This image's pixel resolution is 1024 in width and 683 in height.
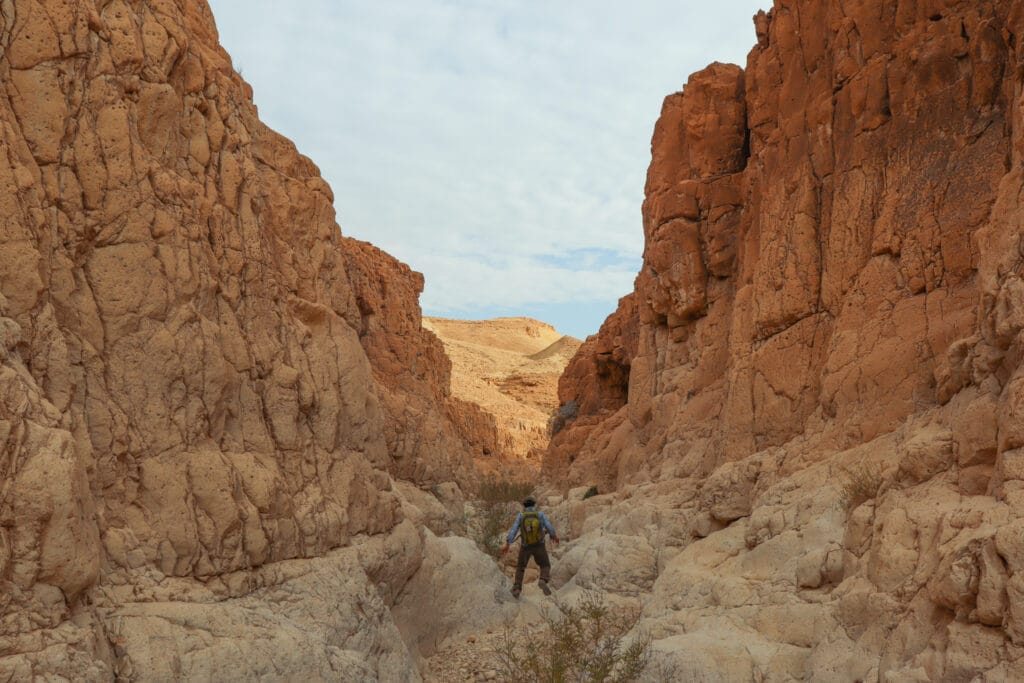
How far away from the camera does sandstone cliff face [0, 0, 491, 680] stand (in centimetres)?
489

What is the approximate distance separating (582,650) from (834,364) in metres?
5.22

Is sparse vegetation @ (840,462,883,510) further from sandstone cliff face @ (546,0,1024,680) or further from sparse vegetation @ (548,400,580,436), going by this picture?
sparse vegetation @ (548,400,580,436)

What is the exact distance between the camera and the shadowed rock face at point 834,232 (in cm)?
909

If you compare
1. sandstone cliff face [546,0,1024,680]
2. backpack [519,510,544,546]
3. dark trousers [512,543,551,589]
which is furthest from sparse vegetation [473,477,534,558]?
backpack [519,510,544,546]

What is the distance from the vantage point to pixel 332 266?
9258mm

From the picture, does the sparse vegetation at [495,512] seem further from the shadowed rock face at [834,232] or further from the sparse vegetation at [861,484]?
the sparse vegetation at [861,484]

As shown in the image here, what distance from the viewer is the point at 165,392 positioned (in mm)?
6348

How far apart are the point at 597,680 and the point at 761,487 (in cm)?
451

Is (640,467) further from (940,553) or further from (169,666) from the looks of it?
(169,666)

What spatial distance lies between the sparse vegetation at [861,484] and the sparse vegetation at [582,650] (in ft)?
8.63

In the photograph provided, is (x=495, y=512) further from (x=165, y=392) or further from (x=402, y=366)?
(x=165, y=392)

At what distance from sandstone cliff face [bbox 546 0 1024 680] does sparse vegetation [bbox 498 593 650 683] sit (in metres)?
0.42

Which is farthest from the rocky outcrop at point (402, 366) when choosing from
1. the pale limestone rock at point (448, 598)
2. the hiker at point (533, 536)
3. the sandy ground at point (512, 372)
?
the sandy ground at point (512, 372)

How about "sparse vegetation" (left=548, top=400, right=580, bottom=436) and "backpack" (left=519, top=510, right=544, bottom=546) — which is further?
"sparse vegetation" (left=548, top=400, right=580, bottom=436)
